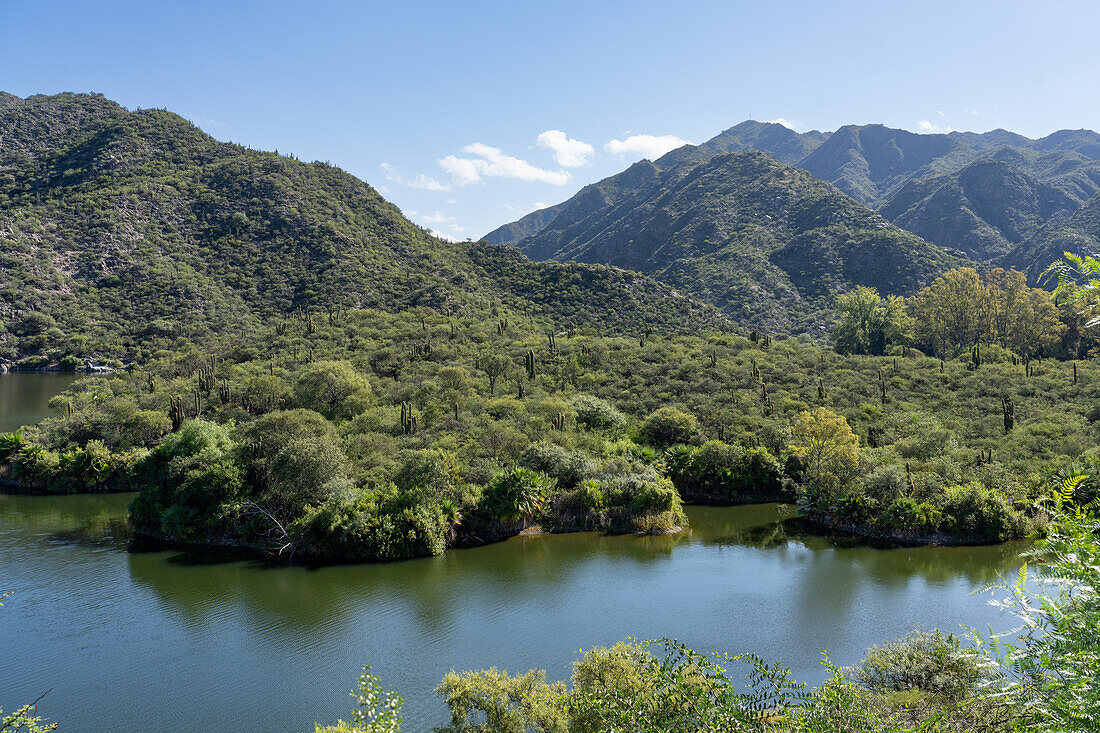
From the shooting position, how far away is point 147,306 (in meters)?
99.8

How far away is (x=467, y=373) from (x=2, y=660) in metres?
39.2

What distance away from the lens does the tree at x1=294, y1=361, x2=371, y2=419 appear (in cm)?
5094

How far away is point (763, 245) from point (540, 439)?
3651 inches

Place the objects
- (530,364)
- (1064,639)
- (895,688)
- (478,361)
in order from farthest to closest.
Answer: (478,361)
(530,364)
(895,688)
(1064,639)

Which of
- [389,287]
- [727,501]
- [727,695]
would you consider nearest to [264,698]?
[727,695]

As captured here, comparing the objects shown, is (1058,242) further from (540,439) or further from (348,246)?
(348,246)

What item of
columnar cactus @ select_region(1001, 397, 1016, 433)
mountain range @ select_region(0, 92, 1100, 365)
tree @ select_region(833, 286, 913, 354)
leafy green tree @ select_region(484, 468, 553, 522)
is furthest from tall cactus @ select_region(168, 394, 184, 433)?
tree @ select_region(833, 286, 913, 354)

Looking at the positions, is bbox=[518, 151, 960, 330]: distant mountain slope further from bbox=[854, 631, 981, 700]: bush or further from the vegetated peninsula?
bbox=[854, 631, 981, 700]: bush

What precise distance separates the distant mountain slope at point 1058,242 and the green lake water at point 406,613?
308ft

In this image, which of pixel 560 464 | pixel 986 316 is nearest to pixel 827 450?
pixel 560 464

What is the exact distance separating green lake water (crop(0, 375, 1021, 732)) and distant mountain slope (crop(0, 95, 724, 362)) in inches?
2384

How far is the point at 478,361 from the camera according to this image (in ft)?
214

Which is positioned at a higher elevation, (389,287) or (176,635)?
(389,287)

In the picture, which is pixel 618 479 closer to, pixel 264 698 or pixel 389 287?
pixel 264 698
